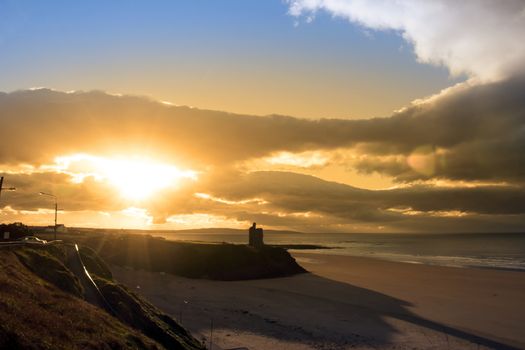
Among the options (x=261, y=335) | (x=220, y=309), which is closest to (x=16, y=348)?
(x=261, y=335)

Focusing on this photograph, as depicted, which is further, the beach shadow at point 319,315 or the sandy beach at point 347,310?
the beach shadow at point 319,315

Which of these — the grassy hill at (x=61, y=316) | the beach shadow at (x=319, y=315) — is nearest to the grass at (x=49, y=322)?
the grassy hill at (x=61, y=316)

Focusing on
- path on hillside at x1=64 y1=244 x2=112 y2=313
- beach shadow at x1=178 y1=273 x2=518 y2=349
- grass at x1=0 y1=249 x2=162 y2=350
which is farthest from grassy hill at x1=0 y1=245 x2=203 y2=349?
beach shadow at x1=178 y1=273 x2=518 y2=349

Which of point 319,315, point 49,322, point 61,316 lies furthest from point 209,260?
point 49,322

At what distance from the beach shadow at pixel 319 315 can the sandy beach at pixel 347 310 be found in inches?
2.2

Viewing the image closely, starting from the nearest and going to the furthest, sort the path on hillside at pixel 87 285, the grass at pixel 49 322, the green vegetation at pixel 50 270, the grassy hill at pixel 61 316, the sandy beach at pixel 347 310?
the grass at pixel 49 322
the grassy hill at pixel 61 316
the path on hillside at pixel 87 285
the green vegetation at pixel 50 270
the sandy beach at pixel 347 310

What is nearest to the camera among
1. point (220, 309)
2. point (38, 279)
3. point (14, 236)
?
point (38, 279)

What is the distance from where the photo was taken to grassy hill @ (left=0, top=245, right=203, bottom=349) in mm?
12125

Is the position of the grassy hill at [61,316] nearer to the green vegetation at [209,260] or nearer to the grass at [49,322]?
the grass at [49,322]

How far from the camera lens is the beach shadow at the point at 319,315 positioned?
1000 inches

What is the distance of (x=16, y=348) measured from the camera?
35.7 feet

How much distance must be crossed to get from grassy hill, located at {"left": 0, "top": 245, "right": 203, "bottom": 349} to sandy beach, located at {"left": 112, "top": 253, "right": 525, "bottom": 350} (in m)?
5.13

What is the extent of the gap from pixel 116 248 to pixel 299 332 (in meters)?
48.4

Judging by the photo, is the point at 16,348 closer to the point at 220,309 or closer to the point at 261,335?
the point at 261,335
